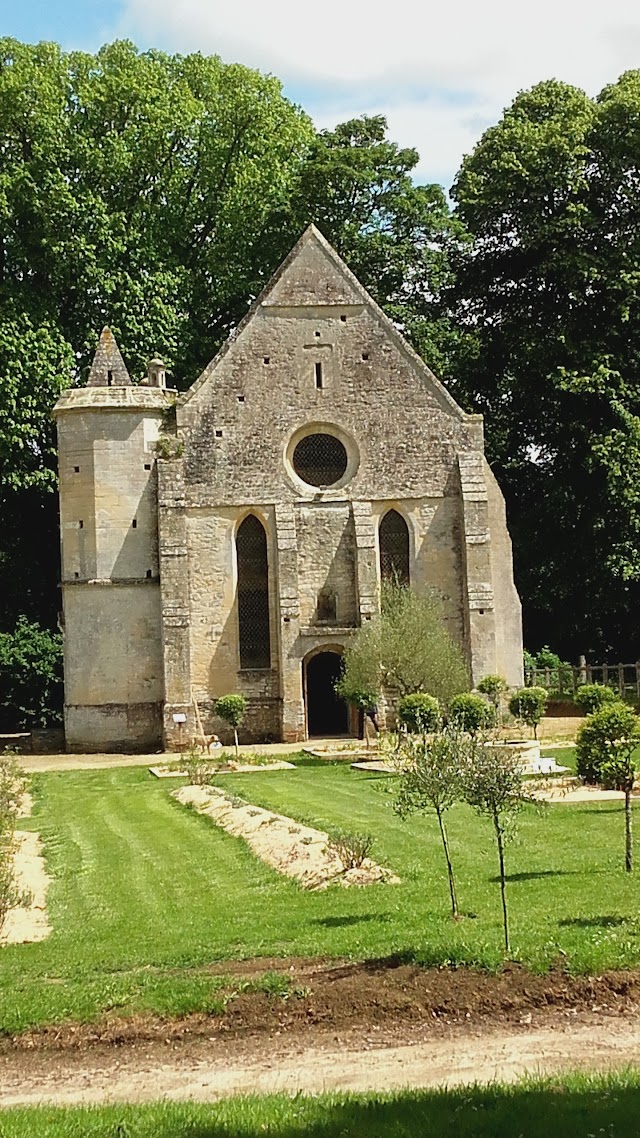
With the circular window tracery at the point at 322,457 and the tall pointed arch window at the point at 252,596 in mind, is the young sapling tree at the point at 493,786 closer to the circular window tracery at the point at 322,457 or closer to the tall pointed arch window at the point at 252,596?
the tall pointed arch window at the point at 252,596

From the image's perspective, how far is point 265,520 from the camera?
35125 millimetres

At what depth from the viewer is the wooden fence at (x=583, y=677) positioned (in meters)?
39.1

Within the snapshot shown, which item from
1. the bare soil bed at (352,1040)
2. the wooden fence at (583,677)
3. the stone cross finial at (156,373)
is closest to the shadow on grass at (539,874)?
the bare soil bed at (352,1040)

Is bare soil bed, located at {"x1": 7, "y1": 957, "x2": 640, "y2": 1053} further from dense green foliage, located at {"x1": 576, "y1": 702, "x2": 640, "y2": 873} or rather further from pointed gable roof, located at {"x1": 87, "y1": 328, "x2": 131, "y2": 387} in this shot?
pointed gable roof, located at {"x1": 87, "y1": 328, "x2": 131, "y2": 387}

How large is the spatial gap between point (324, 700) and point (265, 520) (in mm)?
5097

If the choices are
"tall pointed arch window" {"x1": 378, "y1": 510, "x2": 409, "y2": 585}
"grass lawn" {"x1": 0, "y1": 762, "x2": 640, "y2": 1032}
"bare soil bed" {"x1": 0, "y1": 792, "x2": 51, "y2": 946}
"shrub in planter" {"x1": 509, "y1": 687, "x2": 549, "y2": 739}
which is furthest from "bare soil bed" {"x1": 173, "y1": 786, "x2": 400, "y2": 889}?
"tall pointed arch window" {"x1": 378, "y1": 510, "x2": 409, "y2": 585}

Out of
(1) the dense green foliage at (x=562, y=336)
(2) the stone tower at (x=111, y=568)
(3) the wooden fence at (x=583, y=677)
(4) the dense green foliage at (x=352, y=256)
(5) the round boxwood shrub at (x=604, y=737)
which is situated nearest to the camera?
(5) the round boxwood shrub at (x=604, y=737)

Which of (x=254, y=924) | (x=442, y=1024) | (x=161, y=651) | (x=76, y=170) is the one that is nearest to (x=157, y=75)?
(x=76, y=170)

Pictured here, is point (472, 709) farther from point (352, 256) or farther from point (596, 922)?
point (352, 256)

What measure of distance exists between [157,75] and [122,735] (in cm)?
2042

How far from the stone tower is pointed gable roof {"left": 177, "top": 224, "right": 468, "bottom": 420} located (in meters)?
3.44

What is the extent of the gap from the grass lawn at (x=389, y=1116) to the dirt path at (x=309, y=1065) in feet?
1.19

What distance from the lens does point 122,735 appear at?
34500 millimetres

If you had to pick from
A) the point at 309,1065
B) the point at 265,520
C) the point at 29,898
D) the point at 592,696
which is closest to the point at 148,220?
the point at 265,520
